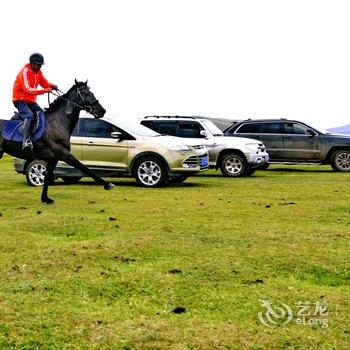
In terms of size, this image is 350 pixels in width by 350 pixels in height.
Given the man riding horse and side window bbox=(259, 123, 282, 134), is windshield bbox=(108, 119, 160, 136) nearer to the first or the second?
the man riding horse

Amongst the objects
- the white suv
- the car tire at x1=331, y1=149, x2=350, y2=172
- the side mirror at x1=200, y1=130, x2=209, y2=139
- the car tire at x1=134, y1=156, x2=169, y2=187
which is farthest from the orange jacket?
the car tire at x1=331, y1=149, x2=350, y2=172

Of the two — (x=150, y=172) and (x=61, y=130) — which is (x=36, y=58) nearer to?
(x=61, y=130)

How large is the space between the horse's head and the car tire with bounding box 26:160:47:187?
4.18m

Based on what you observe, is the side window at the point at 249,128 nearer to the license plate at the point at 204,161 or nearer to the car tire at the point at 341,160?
the car tire at the point at 341,160

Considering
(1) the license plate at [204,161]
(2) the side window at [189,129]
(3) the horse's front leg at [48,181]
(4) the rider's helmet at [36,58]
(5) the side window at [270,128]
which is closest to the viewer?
(4) the rider's helmet at [36,58]

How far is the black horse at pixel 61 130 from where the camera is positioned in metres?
13.9

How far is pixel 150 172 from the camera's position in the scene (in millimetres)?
17625

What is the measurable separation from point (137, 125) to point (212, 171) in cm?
768

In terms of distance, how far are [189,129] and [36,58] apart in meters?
10.4

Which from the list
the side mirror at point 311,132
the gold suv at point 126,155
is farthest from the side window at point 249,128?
the gold suv at point 126,155

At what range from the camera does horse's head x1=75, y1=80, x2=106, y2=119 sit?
47.3ft

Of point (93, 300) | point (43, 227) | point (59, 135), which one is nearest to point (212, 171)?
point (59, 135)

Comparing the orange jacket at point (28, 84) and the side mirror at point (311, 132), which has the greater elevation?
the orange jacket at point (28, 84)

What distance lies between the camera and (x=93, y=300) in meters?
6.19
